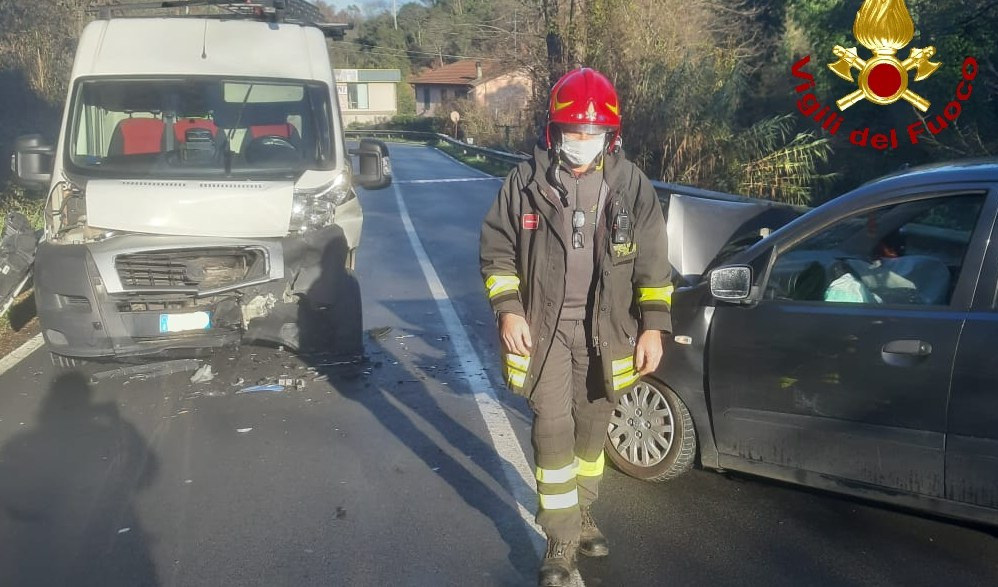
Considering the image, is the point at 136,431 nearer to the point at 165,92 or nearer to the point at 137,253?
the point at 137,253

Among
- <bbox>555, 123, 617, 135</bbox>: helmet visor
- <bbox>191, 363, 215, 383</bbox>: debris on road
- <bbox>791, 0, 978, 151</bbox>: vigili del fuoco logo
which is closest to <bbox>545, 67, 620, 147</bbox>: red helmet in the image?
<bbox>555, 123, 617, 135</bbox>: helmet visor

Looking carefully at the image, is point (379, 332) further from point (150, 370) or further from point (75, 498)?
point (75, 498)

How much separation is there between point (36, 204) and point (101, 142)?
29.8ft

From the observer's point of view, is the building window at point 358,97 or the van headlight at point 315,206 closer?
the van headlight at point 315,206

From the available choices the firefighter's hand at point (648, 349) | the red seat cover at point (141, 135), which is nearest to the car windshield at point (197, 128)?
the red seat cover at point (141, 135)

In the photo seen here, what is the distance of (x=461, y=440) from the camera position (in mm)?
5988

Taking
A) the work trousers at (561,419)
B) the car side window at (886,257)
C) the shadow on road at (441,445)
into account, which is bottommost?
the shadow on road at (441,445)

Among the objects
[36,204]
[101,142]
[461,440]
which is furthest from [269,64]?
[36,204]

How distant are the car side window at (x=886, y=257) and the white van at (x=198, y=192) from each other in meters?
3.61

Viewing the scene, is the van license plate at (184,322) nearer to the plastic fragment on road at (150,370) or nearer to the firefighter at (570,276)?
the plastic fragment on road at (150,370)

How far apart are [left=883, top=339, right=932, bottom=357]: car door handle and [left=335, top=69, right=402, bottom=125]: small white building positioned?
70.7m

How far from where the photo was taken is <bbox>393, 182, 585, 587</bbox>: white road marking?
16.3ft

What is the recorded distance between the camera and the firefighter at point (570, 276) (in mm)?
3941

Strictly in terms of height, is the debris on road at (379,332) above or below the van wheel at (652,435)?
below
